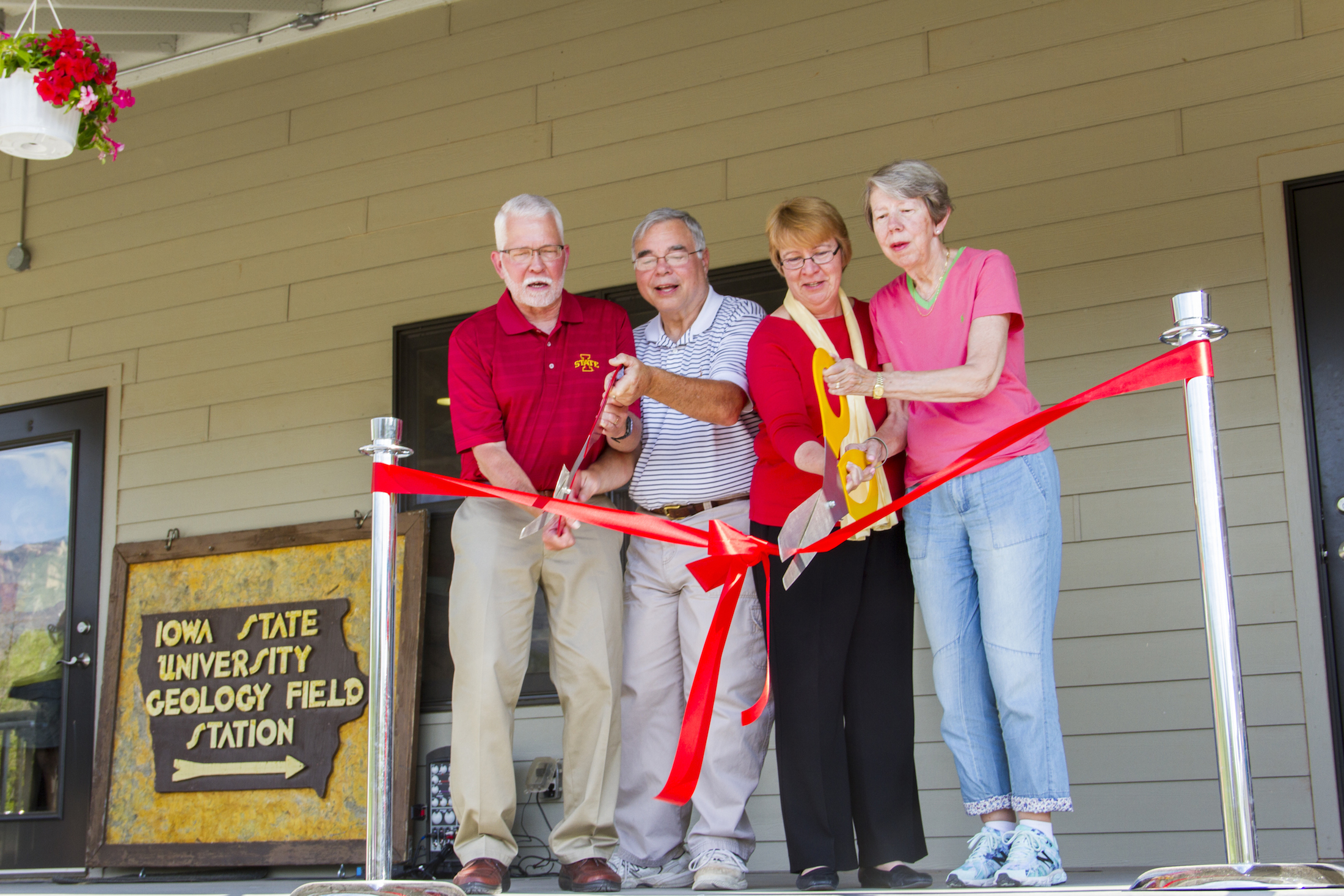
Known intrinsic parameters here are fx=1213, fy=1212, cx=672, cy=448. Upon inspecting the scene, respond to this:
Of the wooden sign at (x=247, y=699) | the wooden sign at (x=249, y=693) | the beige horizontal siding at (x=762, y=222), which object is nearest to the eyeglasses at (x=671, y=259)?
the beige horizontal siding at (x=762, y=222)

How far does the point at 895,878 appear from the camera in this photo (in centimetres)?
233

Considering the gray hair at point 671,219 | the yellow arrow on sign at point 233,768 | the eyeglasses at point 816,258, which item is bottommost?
the yellow arrow on sign at point 233,768

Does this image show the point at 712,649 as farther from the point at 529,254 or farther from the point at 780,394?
the point at 529,254

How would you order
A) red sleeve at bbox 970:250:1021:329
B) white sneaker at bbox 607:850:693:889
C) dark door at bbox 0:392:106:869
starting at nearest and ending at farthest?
red sleeve at bbox 970:250:1021:329 < white sneaker at bbox 607:850:693:889 < dark door at bbox 0:392:106:869

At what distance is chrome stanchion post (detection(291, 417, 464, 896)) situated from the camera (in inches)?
78.3

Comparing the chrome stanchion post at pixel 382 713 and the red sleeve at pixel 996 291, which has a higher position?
the red sleeve at pixel 996 291

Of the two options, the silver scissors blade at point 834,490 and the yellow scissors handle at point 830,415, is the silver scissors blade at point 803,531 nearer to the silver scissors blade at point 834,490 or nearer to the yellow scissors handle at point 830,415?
the silver scissors blade at point 834,490

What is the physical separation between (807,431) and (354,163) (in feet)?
9.66

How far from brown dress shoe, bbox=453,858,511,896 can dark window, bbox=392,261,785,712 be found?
59.8 inches

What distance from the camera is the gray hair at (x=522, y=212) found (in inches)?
112

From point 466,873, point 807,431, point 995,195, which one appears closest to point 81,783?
point 466,873

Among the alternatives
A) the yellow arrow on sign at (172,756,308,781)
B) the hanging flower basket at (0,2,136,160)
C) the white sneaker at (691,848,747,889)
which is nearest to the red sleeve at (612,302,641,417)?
the white sneaker at (691,848,747,889)

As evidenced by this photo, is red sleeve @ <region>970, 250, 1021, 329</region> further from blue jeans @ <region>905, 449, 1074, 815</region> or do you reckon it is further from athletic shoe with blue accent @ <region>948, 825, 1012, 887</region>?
athletic shoe with blue accent @ <region>948, 825, 1012, 887</region>

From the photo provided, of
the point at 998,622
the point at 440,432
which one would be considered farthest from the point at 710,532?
the point at 440,432
